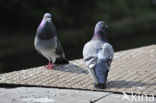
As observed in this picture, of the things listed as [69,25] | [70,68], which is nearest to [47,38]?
[70,68]

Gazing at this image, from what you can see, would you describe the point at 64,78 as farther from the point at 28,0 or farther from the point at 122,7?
the point at 122,7

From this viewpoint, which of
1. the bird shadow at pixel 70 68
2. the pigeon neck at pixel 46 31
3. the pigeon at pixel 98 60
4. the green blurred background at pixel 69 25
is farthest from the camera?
the green blurred background at pixel 69 25

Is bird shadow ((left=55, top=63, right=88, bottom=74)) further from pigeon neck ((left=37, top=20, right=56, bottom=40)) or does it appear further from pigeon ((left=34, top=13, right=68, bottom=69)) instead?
pigeon neck ((left=37, top=20, right=56, bottom=40))

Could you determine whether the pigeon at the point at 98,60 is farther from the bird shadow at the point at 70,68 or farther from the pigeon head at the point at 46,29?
the pigeon head at the point at 46,29

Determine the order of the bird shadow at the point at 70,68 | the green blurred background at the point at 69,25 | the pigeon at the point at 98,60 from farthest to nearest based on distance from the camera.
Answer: the green blurred background at the point at 69,25 < the bird shadow at the point at 70,68 < the pigeon at the point at 98,60

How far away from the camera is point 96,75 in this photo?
19.7 feet

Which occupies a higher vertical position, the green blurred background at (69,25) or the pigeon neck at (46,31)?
the pigeon neck at (46,31)

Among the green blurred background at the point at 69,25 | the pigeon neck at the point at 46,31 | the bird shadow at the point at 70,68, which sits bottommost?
the green blurred background at the point at 69,25

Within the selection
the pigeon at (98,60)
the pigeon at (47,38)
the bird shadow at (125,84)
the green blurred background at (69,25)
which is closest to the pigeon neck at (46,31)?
the pigeon at (47,38)

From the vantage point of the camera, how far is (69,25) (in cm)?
2153

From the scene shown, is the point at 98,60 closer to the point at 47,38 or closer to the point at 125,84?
the point at 125,84

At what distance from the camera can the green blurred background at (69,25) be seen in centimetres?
1690

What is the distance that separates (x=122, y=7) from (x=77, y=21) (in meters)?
3.56

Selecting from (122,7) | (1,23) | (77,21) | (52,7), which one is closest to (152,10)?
(122,7)
